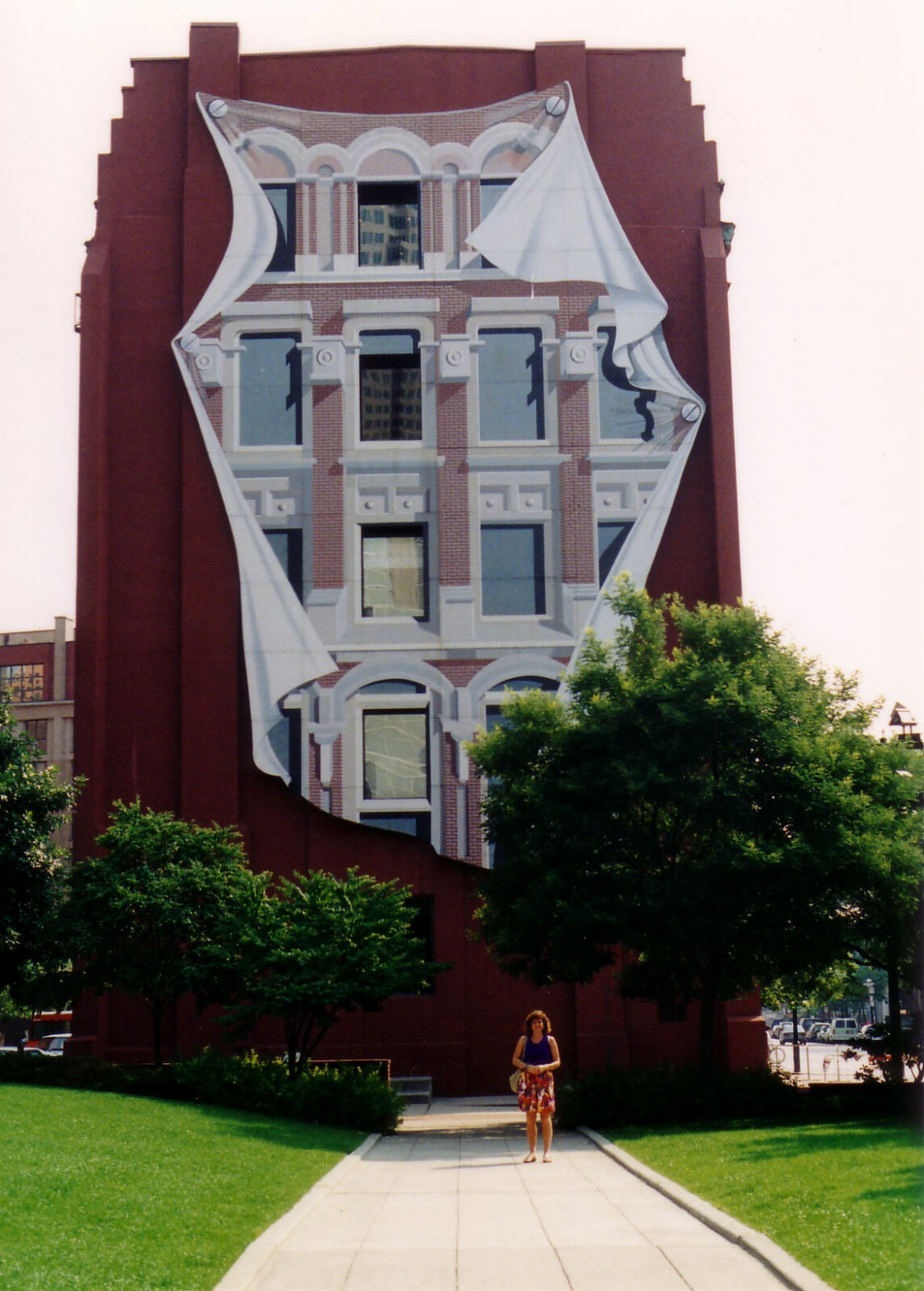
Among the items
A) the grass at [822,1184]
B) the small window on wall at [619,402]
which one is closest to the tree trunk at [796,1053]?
the small window on wall at [619,402]

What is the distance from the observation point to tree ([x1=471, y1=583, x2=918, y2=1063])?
2558 centimetres

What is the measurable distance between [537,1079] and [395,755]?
18.2 metres

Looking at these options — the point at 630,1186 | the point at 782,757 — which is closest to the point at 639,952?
the point at 782,757

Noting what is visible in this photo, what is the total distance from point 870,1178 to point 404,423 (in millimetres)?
27435

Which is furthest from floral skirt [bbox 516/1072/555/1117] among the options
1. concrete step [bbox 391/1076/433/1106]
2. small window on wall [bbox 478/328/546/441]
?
small window on wall [bbox 478/328/546/441]

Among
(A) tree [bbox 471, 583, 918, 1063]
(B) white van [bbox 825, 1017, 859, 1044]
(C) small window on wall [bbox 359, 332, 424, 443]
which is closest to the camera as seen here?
(A) tree [bbox 471, 583, 918, 1063]

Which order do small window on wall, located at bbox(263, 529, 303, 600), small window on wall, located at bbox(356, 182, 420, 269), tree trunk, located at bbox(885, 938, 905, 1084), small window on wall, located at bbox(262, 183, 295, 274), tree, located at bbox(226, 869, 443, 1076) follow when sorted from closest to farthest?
1. tree trunk, located at bbox(885, 938, 905, 1084)
2. tree, located at bbox(226, 869, 443, 1076)
3. small window on wall, located at bbox(263, 529, 303, 600)
4. small window on wall, located at bbox(262, 183, 295, 274)
5. small window on wall, located at bbox(356, 182, 420, 269)

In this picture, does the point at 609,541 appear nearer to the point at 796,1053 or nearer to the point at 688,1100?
the point at 688,1100

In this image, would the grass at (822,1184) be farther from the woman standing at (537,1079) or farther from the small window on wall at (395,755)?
the small window on wall at (395,755)

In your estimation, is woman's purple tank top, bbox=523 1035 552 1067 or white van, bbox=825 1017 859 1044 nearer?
woman's purple tank top, bbox=523 1035 552 1067

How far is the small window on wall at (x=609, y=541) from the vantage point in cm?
3819

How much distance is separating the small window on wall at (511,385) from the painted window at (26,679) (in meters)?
78.6

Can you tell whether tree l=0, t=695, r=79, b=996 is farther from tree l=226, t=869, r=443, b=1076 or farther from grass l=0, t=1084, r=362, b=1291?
grass l=0, t=1084, r=362, b=1291

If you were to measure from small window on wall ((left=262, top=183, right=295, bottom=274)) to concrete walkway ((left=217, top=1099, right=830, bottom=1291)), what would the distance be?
25.9 m
